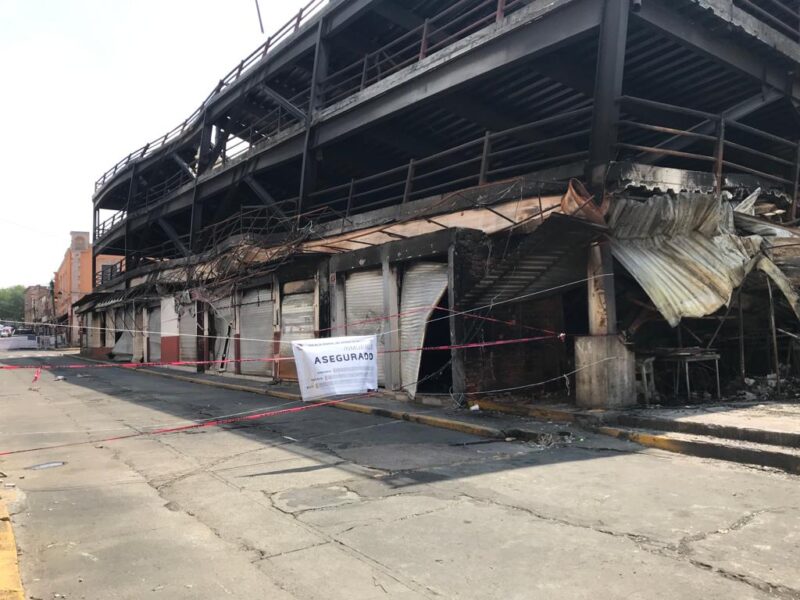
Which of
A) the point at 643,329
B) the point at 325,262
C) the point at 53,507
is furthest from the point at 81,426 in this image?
the point at 643,329

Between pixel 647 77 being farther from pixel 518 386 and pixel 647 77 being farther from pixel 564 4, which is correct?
pixel 518 386

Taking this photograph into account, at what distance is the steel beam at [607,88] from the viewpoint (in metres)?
9.66

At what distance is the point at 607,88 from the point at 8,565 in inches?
410

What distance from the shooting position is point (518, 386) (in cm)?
1210

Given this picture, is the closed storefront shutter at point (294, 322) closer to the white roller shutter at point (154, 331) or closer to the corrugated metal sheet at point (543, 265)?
the corrugated metal sheet at point (543, 265)

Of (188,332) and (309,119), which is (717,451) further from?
(188,332)

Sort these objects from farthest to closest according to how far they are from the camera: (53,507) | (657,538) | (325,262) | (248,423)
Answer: (325,262) → (248,423) → (53,507) → (657,538)

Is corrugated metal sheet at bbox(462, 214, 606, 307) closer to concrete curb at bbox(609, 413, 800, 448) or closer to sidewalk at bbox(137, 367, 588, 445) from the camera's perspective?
sidewalk at bbox(137, 367, 588, 445)

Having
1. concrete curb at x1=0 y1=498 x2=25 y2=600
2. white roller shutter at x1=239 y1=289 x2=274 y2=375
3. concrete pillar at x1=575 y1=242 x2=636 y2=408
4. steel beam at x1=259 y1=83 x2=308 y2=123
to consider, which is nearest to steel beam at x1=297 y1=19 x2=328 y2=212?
steel beam at x1=259 y1=83 x2=308 y2=123

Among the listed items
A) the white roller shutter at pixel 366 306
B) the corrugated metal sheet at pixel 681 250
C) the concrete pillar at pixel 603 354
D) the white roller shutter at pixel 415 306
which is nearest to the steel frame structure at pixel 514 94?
the corrugated metal sheet at pixel 681 250

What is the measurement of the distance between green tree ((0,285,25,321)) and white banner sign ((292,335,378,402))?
399 feet

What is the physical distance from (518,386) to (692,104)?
8.61m

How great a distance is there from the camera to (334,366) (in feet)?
31.5

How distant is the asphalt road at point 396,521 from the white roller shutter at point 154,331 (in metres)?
21.3
